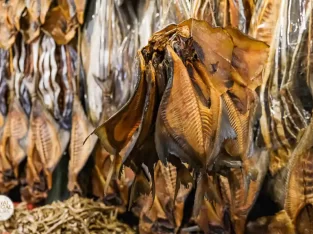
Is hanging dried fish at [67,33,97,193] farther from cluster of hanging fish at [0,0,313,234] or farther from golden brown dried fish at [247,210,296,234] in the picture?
golden brown dried fish at [247,210,296,234]

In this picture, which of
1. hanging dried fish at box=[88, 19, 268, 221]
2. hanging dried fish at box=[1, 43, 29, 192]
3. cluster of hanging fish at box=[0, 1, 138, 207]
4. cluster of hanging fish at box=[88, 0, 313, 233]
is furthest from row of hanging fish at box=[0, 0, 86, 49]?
hanging dried fish at box=[88, 19, 268, 221]

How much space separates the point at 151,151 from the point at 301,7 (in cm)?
80

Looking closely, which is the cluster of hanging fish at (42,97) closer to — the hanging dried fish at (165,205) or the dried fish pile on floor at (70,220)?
the dried fish pile on floor at (70,220)

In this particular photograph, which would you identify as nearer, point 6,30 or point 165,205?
point 165,205

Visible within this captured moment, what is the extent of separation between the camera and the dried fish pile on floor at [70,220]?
2.19 meters

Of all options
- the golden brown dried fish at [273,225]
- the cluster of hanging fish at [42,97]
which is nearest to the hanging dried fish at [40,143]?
the cluster of hanging fish at [42,97]

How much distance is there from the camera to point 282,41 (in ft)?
6.04

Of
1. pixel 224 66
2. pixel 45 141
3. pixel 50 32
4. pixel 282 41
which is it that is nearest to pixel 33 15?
pixel 50 32

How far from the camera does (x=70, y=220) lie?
2207 millimetres

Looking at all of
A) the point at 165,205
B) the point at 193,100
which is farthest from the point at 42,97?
the point at 193,100

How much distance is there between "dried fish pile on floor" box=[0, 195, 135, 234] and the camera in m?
2.19

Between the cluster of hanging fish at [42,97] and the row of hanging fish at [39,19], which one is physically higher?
the row of hanging fish at [39,19]

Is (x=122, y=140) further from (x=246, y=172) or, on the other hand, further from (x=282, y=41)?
(x=282, y=41)

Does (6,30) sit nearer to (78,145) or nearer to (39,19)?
(39,19)
